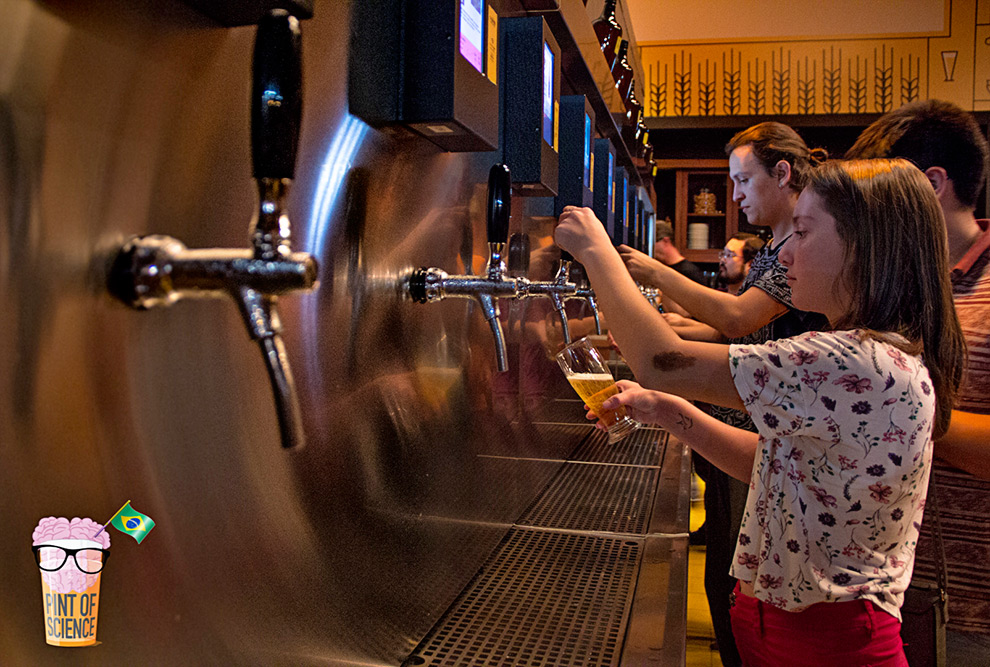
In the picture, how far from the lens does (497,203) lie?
4.09 ft

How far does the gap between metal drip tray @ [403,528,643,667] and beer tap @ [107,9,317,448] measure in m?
0.69

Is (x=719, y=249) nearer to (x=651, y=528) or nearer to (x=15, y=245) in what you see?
(x=651, y=528)

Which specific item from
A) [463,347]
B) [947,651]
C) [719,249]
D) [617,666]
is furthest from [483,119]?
[719,249]

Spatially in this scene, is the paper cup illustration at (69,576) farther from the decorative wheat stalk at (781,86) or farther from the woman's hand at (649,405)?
the decorative wheat stalk at (781,86)

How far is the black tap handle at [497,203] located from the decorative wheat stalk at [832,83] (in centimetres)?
658

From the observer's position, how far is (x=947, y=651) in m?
1.47

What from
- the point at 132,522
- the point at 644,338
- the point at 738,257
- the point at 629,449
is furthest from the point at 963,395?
the point at 738,257

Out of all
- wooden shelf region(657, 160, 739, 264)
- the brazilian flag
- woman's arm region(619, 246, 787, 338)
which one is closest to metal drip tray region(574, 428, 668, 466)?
woman's arm region(619, 246, 787, 338)

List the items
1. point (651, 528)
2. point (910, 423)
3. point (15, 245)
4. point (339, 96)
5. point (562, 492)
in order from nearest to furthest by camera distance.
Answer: point (15, 245) < point (339, 96) < point (910, 423) < point (651, 528) < point (562, 492)

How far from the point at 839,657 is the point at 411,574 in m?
0.66

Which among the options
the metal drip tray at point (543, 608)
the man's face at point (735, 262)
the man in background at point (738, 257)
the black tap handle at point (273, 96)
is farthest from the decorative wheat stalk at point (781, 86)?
the black tap handle at point (273, 96)

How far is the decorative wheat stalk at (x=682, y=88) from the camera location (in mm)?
7086

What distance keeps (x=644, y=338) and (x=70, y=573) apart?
1.01m

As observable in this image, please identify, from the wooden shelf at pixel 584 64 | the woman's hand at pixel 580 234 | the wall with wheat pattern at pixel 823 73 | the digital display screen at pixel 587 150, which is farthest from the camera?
the wall with wheat pattern at pixel 823 73
